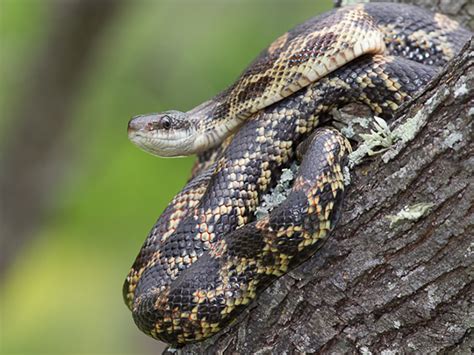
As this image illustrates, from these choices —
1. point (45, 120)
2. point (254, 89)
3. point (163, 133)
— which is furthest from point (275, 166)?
point (45, 120)

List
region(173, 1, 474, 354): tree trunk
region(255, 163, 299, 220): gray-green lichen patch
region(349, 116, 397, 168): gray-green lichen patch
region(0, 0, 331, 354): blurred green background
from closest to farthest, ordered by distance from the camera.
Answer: region(173, 1, 474, 354): tree trunk < region(349, 116, 397, 168): gray-green lichen patch < region(255, 163, 299, 220): gray-green lichen patch < region(0, 0, 331, 354): blurred green background

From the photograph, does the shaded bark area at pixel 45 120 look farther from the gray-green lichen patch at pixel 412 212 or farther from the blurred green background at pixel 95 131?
the gray-green lichen patch at pixel 412 212

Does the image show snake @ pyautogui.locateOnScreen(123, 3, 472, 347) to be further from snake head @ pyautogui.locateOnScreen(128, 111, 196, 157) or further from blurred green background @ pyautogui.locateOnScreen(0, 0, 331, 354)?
blurred green background @ pyautogui.locateOnScreen(0, 0, 331, 354)

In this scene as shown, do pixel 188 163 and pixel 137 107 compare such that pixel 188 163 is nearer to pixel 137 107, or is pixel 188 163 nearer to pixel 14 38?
pixel 137 107

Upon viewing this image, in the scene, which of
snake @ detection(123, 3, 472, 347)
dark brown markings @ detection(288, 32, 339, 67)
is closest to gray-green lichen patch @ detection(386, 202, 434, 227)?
snake @ detection(123, 3, 472, 347)

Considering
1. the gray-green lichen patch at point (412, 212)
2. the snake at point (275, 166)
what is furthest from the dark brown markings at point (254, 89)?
the gray-green lichen patch at point (412, 212)

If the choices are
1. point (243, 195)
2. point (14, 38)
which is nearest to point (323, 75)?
point (243, 195)

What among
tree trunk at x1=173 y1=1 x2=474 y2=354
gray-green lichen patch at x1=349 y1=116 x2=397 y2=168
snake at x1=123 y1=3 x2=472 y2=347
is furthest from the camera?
snake at x1=123 y1=3 x2=472 y2=347
